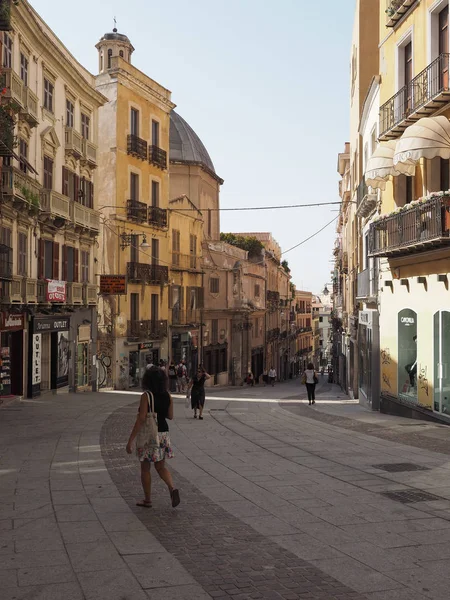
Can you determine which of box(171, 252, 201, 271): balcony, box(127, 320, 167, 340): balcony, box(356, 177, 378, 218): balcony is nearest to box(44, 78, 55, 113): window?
box(356, 177, 378, 218): balcony

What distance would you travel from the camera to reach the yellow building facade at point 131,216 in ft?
130

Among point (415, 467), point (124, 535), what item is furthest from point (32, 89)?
point (124, 535)

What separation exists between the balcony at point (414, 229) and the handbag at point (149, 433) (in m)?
10.4

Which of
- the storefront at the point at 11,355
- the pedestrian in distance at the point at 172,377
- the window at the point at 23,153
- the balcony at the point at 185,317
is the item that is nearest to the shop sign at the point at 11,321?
the storefront at the point at 11,355

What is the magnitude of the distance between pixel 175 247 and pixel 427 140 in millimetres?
30796

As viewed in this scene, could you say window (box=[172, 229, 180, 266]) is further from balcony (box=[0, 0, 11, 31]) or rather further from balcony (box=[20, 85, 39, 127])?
balcony (box=[0, 0, 11, 31])

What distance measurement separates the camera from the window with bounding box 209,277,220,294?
5342 cm

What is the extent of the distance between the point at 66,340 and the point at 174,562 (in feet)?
87.7

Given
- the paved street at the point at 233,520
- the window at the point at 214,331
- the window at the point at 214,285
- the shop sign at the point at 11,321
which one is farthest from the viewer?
the window at the point at 214,331

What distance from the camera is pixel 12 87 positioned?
2497 cm

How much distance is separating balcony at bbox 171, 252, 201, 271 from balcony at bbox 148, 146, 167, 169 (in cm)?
579

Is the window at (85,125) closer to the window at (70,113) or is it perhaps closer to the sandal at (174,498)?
the window at (70,113)

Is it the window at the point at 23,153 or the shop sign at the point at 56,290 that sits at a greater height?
the window at the point at 23,153

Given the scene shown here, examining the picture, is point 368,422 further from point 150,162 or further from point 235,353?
point 235,353
